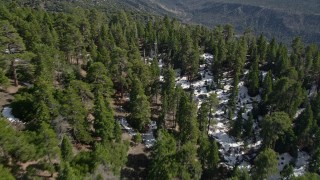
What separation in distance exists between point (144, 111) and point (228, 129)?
27217mm

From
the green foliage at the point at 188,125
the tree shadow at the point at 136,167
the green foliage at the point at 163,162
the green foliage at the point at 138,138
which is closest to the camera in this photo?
the green foliage at the point at 163,162

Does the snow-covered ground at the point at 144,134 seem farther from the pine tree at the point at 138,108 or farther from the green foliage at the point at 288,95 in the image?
the green foliage at the point at 288,95

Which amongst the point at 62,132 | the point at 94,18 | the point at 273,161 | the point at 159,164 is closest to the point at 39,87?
the point at 62,132

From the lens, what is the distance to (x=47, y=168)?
42.0 m

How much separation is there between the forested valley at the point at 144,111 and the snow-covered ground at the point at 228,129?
0.30 m

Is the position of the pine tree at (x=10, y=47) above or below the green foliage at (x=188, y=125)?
above

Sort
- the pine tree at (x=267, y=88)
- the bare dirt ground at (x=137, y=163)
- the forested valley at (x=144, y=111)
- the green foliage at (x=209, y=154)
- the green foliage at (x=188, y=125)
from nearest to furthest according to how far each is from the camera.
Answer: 1. the forested valley at (x=144, y=111)
2. the bare dirt ground at (x=137, y=163)
3. the green foliage at (x=209, y=154)
4. the green foliage at (x=188, y=125)
5. the pine tree at (x=267, y=88)

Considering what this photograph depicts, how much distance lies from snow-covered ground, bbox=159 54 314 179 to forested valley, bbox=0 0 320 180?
30 centimetres

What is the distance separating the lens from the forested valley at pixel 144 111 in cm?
4697

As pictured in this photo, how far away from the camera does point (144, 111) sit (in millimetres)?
68312

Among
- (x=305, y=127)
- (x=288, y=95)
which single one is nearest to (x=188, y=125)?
(x=305, y=127)

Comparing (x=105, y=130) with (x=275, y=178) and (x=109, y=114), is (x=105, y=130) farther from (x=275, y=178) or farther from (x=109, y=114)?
(x=275, y=178)

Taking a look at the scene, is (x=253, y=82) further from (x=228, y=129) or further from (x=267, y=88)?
(x=228, y=129)

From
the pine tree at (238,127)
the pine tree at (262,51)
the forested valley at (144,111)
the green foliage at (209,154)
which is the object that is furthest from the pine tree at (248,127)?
the pine tree at (262,51)
